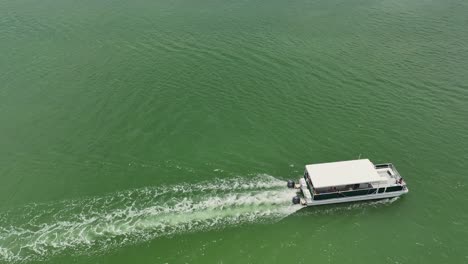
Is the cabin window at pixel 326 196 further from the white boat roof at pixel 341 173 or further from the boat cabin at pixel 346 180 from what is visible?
the white boat roof at pixel 341 173

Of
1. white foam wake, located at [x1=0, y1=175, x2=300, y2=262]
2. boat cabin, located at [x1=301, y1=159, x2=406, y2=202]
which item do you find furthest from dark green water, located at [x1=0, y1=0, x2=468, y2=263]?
boat cabin, located at [x1=301, y1=159, x2=406, y2=202]

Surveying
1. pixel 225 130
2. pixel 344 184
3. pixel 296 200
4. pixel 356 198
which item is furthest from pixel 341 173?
pixel 225 130

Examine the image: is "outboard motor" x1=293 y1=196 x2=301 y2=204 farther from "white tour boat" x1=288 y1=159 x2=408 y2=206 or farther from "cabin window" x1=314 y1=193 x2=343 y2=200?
"cabin window" x1=314 y1=193 x2=343 y2=200

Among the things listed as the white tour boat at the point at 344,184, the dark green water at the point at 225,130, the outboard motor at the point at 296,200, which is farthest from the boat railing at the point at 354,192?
the outboard motor at the point at 296,200

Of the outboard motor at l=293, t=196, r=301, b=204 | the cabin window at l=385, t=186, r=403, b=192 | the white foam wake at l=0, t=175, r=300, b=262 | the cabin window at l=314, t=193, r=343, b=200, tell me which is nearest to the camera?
the white foam wake at l=0, t=175, r=300, b=262

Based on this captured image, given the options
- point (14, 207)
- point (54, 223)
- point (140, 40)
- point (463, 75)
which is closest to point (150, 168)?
point (54, 223)

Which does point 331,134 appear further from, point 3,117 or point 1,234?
point 3,117

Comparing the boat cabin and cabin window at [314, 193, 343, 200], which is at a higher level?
the boat cabin

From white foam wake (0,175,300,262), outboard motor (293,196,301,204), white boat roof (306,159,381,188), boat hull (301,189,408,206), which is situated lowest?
white foam wake (0,175,300,262)
